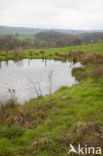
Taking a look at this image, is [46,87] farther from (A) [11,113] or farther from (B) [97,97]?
(A) [11,113]

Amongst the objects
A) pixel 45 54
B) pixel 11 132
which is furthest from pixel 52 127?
pixel 45 54

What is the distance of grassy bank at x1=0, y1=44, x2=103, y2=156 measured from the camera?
5562 mm

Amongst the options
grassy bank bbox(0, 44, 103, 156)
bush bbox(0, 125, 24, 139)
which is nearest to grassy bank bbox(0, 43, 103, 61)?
grassy bank bbox(0, 44, 103, 156)

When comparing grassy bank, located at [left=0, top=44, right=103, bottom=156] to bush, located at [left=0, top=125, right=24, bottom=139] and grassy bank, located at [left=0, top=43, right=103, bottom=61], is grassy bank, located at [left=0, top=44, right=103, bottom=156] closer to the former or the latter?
bush, located at [left=0, top=125, right=24, bottom=139]

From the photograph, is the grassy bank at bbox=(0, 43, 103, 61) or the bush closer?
the bush

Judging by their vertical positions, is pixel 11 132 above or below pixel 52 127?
above

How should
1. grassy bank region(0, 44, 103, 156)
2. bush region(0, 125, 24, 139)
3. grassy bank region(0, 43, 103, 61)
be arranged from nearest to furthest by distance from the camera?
grassy bank region(0, 44, 103, 156) < bush region(0, 125, 24, 139) < grassy bank region(0, 43, 103, 61)

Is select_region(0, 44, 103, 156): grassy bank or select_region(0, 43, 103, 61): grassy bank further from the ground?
select_region(0, 43, 103, 61): grassy bank

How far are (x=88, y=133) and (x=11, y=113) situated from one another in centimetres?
492

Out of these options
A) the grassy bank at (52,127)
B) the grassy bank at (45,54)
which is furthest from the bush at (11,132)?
the grassy bank at (45,54)

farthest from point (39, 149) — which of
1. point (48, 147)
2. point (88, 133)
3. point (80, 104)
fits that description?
point (80, 104)

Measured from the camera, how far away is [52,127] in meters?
7.46

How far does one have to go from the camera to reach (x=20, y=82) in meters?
19.2

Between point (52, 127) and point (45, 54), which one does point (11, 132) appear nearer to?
point (52, 127)
